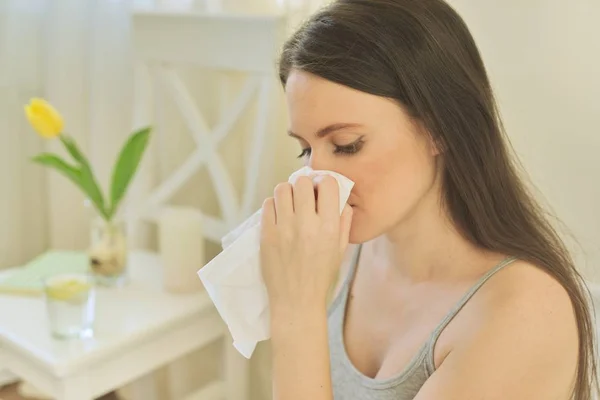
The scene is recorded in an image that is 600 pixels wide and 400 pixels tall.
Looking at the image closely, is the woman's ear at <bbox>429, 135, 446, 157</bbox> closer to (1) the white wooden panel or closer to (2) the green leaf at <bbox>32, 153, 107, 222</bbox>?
(1) the white wooden panel

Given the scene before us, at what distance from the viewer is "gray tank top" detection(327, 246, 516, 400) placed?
0.85 meters

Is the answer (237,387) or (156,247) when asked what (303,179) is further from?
(156,247)

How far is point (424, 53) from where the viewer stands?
0.80m

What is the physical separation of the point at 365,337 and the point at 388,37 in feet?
1.37

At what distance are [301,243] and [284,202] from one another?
0.17 ft

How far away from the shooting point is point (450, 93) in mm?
823

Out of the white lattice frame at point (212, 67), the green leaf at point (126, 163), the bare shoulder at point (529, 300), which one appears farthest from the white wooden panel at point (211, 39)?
the bare shoulder at point (529, 300)

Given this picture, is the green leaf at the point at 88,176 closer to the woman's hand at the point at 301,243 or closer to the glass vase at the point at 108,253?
the glass vase at the point at 108,253

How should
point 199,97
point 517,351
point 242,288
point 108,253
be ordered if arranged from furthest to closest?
point 199,97 → point 108,253 → point 242,288 → point 517,351

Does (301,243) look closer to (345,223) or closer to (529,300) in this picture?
(345,223)

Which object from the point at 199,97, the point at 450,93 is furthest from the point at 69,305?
the point at 450,93

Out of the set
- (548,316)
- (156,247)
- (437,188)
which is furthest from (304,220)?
(156,247)

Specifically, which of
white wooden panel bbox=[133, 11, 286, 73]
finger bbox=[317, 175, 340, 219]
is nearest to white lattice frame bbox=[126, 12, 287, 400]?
white wooden panel bbox=[133, 11, 286, 73]

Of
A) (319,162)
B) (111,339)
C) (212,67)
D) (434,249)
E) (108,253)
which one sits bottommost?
(111,339)
